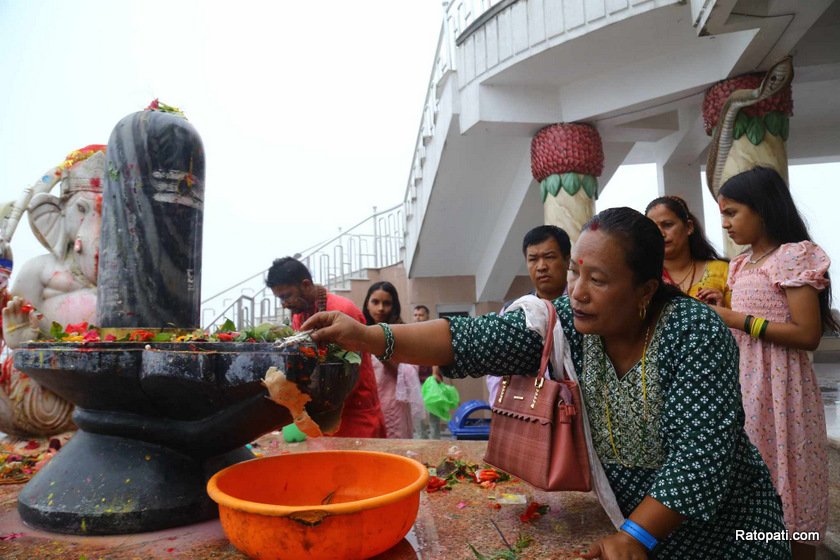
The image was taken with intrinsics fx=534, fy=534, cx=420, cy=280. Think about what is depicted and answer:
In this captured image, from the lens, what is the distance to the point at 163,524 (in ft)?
5.50

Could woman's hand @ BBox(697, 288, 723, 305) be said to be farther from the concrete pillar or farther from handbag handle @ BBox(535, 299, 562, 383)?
the concrete pillar

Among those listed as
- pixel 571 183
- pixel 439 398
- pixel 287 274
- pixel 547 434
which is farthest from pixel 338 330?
pixel 571 183

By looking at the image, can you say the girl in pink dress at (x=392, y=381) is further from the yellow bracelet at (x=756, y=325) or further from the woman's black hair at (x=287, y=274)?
the yellow bracelet at (x=756, y=325)

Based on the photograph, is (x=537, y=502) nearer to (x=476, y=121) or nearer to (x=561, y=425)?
(x=561, y=425)

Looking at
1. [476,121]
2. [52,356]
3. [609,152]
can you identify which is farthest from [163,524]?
[609,152]

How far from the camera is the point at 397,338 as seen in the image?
1664 millimetres

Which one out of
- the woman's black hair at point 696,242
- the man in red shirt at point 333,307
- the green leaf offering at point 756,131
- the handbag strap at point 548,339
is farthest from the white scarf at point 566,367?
the green leaf offering at point 756,131

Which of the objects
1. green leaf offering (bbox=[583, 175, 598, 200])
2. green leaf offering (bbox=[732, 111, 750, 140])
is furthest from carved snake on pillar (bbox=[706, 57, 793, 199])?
green leaf offering (bbox=[583, 175, 598, 200])

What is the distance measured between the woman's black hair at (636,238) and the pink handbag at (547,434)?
32 cm

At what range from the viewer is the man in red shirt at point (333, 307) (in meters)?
3.26

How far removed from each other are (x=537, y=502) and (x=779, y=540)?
742 millimetres

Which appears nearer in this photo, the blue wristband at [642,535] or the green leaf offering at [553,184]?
the blue wristband at [642,535]

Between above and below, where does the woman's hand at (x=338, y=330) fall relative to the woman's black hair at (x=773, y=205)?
below

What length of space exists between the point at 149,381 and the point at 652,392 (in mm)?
1451
